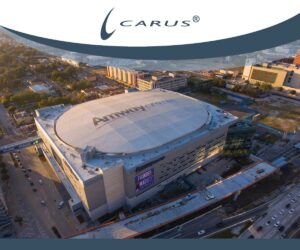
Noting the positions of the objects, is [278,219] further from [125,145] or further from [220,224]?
[125,145]

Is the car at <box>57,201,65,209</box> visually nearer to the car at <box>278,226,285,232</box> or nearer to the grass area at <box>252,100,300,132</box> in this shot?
the car at <box>278,226,285,232</box>

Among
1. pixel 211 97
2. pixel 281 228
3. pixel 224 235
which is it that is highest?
pixel 211 97

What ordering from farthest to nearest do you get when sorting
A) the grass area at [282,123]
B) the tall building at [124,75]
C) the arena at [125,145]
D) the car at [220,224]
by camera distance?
1. the tall building at [124,75]
2. the grass area at [282,123]
3. the car at [220,224]
4. the arena at [125,145]

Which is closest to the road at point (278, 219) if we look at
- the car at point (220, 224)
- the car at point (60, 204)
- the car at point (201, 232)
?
the car at point (220, 224)

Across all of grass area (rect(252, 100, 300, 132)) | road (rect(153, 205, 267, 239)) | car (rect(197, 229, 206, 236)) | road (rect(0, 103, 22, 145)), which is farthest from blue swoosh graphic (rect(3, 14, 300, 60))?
grass area (rect(252, 100, 300, 132))

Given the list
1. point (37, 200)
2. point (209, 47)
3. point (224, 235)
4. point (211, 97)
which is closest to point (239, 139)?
point (224, 235)

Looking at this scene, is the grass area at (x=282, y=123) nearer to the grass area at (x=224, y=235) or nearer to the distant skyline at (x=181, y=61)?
the distant skyline at (x=181, y=61)

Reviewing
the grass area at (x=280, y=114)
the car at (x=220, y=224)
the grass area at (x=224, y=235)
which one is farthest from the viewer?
the grass area at (x=280, y=114)
